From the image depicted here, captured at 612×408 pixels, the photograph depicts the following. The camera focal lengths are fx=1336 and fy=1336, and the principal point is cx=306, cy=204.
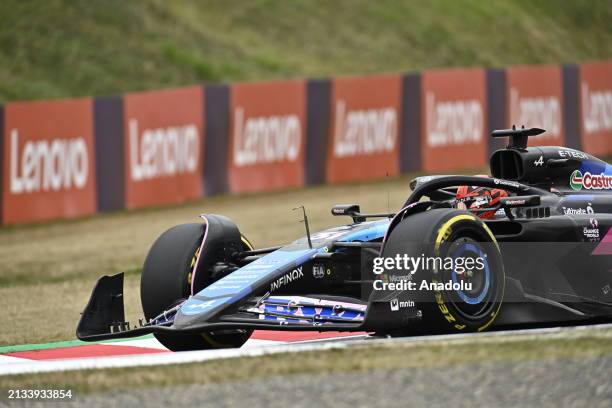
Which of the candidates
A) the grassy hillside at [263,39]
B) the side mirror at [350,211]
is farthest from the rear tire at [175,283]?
the grassy hillside at [263,39]

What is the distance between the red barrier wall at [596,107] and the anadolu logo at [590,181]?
1854 cm

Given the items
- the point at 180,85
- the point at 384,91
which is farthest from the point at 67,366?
the point at 180,85

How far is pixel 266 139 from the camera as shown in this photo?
2170cm

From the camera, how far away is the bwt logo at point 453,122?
79.6ft

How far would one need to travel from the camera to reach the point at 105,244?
16375 millimetres

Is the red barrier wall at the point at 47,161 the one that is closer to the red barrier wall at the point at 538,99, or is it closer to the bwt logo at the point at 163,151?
the bwt logo at the point at 163,151

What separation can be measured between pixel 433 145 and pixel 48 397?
1872 centimetres

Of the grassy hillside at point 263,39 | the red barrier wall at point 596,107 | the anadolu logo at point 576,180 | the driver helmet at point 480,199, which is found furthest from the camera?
the red barrier wall at point 596,107

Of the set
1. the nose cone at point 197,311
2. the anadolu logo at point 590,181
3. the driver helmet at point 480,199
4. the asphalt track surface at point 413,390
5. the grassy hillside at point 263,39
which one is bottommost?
the asphalt track surface at point 413,390

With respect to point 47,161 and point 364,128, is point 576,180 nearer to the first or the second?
point 47,161

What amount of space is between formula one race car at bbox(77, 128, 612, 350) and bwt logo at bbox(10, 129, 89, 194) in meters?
9.48

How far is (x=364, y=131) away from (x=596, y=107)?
7.10m

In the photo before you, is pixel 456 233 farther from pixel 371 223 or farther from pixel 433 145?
pixel 433 145

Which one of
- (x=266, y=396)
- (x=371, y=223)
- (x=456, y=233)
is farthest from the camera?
(x=371, y=223)
